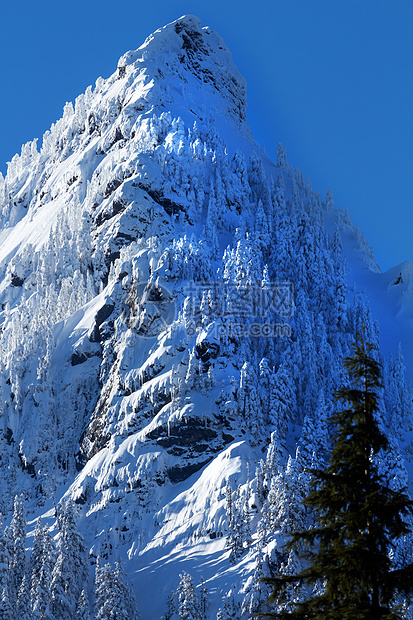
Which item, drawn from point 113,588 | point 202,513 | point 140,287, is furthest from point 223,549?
point 140,287

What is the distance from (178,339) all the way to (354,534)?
8683 centimetres

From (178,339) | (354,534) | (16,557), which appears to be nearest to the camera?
(354,534)

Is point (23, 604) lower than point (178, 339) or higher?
lower

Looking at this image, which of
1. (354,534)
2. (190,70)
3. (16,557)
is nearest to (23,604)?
(16,557)

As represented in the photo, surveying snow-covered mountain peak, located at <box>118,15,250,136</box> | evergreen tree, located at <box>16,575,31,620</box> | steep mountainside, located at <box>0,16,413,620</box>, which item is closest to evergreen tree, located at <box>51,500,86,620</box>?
evergreen tree, located at <box>16,575,31,620</box>

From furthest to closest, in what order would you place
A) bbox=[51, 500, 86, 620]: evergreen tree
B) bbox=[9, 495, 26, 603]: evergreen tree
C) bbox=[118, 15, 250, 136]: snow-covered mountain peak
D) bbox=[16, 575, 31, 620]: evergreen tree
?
bbox=[118, 15, 250, 136]: snow-covered mountain peak → bbox=[9, 495, 26, 603]: evergreen tree → bbox=[51, 500, 86, 620]: evergreen tree → bbox=[16, 575, 31, 620]: evergreen tree

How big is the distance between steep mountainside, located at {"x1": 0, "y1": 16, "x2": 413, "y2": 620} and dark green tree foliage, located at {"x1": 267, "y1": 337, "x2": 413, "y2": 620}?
4939cm

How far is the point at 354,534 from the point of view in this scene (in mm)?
13023

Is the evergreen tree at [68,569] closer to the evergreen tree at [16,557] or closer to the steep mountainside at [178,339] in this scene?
the evergreen tree at [16,557]

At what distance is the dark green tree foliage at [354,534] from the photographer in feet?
41.5

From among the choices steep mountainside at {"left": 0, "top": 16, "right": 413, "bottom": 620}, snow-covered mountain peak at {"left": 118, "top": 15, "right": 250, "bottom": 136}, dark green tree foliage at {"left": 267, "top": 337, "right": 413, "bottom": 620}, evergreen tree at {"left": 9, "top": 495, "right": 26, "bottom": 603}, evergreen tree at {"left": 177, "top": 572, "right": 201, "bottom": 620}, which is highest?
snow-covered mountain peak at {"left": 118, "top": 15, "right": 250, "bottom": 136}

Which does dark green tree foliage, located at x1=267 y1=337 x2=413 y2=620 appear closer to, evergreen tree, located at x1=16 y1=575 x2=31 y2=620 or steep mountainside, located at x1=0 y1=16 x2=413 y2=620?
steep mountainside, located at x1=0 y1=16 x2=413 y2=620

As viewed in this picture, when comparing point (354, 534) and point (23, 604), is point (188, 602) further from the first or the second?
point (354, 534)

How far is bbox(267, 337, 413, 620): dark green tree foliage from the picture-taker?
12.6 m
